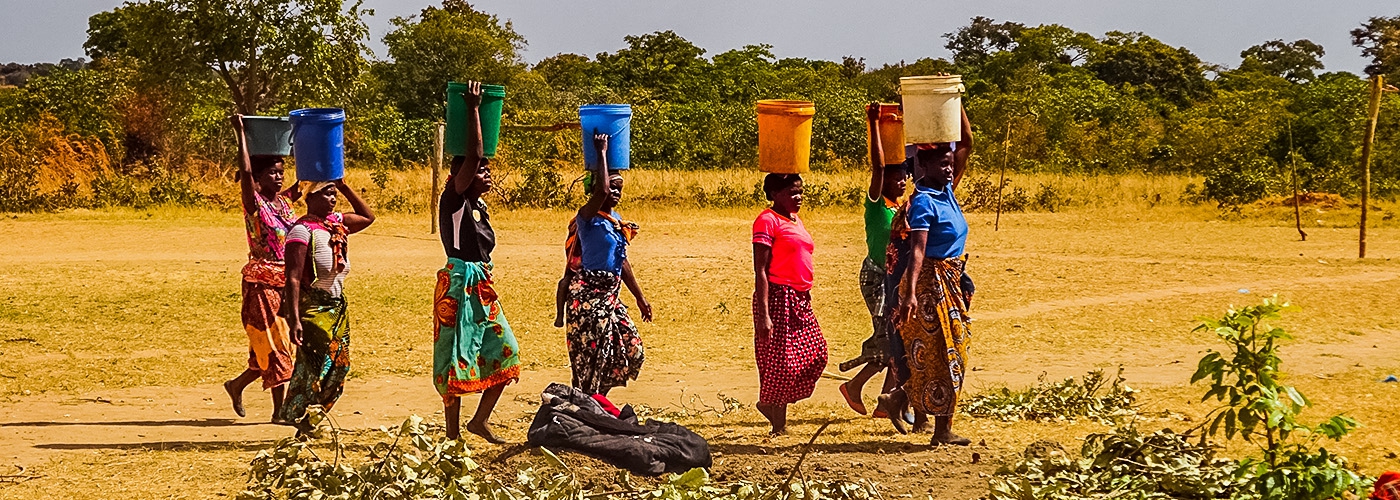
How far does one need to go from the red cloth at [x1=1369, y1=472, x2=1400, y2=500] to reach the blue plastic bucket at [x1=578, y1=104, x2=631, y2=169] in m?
3.15

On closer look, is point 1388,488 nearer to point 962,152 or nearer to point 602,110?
point 962,152

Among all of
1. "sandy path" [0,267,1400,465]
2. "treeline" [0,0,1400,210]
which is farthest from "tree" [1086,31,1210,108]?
"sandy path" [0,267,1400,465]

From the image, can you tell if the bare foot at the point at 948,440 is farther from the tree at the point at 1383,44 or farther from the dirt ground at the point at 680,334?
the tree at the point at 1383,44

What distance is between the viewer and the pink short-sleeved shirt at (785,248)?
5953 millimetres

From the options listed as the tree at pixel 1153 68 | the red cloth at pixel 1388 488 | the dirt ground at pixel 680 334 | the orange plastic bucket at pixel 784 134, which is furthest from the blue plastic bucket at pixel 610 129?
the tree at pixel 1153 68

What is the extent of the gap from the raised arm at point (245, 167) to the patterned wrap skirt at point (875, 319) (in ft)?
9.66

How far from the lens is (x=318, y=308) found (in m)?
6.02

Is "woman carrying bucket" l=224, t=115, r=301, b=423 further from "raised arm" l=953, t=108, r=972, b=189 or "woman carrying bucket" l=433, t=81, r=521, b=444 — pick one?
"raised arm" l=953, t=108, r=972, b=189

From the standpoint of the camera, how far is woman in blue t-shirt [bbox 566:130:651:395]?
592 centimetres

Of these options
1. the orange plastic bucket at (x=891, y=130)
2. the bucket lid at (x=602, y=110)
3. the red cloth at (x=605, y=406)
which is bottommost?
the red cloth at (x=605, y=406)

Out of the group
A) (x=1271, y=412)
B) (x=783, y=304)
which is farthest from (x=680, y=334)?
(x=1271, y=412)

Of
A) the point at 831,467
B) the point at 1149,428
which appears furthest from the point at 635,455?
the point at 1149,428

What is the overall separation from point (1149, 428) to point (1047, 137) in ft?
79.5

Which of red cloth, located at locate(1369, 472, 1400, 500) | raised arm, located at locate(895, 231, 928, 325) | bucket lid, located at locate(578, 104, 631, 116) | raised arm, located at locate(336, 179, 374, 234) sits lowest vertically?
red cloth, located at locate(1369, 472, 1400, 500)
